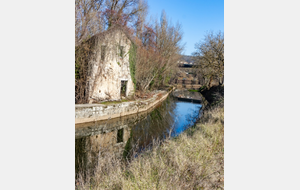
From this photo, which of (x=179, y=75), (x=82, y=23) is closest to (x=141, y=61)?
(x=82, y=23)

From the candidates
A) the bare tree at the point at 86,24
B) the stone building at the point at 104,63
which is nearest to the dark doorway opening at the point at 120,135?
the stone building at the point at 104,63

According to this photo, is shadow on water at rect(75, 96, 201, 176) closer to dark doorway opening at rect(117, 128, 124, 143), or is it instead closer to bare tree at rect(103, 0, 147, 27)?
dark doorway opening at rect(117, 128, 124, 143)

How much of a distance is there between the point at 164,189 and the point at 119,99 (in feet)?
32.3

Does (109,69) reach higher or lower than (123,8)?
lower

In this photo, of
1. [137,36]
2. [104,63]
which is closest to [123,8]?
[137,36]

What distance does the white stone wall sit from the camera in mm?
10727

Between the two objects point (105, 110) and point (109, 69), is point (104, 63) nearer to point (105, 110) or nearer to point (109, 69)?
point (109, 69)

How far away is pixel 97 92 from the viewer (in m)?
10.9

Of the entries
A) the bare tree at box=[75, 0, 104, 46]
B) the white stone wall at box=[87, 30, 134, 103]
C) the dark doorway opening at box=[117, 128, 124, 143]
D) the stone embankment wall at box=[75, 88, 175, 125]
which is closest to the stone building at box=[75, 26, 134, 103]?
the white stone wall at box=[87, 30, 134, 103]

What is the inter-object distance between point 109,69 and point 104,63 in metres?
0.49

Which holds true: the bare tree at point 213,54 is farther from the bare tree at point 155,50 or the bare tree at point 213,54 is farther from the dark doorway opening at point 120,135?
the dark doorway opening at point 120,135

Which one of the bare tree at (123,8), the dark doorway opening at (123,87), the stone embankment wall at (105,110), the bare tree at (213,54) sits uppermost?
the bare tree at (123,8)

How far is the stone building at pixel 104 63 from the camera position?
416 inches

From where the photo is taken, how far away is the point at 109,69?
443 inches
